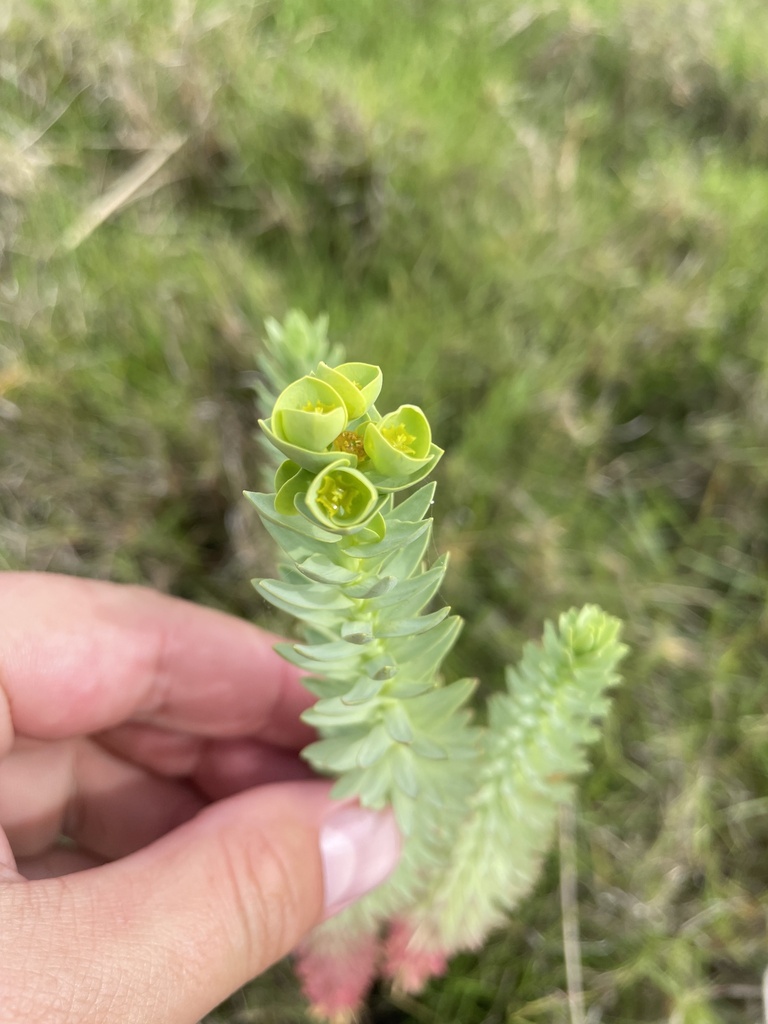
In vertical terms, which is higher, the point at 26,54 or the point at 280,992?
the point at 26,54

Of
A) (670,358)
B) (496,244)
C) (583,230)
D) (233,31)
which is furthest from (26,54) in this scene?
(670,358)

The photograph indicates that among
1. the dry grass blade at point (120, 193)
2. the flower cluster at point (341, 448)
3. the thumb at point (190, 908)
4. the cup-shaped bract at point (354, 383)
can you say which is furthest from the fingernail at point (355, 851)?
the dry grass blade at point (120, 193)

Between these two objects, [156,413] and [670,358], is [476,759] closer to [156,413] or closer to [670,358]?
[156,413]

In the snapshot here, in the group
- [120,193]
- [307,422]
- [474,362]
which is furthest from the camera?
[120,193]

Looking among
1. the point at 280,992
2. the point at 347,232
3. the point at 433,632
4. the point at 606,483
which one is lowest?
the point at 280,992

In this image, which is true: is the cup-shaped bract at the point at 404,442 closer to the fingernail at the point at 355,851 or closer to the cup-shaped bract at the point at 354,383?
the cup-shaped bract at the point at 354,383

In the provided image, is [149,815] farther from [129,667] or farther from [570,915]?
[570,915]

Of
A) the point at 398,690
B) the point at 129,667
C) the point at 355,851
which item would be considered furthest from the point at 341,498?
the point at 129,667
